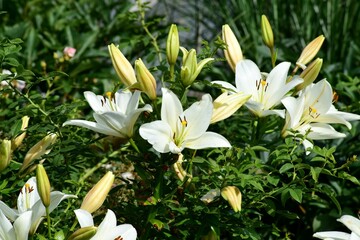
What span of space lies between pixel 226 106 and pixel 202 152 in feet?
1.32

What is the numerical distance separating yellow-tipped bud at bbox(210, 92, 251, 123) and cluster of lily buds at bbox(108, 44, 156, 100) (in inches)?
4.9

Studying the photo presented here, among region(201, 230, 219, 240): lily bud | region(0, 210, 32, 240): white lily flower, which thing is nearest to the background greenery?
region(201, 230, 219, 240): lily bud

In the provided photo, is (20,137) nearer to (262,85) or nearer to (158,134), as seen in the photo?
(158,134)

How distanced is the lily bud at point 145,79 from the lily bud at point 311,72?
0.34 meters

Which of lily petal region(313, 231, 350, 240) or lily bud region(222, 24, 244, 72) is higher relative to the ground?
lily bud region(222, 24, 244, 72)

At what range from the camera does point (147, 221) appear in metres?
1.52

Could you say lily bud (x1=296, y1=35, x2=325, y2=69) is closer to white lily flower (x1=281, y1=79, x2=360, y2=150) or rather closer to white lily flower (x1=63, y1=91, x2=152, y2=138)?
white lily flower (x1=281, y1=79, x2=360, y2=150)

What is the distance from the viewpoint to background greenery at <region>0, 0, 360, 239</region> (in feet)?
5.20

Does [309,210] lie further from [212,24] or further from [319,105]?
[212,24]

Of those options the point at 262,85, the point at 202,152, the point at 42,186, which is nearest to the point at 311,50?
the point at 262,85

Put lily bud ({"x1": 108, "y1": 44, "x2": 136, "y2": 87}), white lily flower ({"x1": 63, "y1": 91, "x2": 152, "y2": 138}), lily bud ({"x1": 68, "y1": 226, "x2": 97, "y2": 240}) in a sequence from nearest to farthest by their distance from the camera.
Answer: lily bud ({"x1": 68, "y1": 226, "x2": 97, "y2": 240}), white lily flower ({"x1": 63, "y1": 91, "x2": 152, "y2": 138}), lily bud ({"x1": 108, "y1": 44, "x2": 136, "y2": 87})

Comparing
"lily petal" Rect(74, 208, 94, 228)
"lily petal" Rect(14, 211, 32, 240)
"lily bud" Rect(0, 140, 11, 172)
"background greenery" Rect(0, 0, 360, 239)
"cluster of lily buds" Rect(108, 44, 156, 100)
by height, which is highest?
"cluster of lily buds" Rect(108, 44, 156, 100)

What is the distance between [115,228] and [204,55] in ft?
1.59

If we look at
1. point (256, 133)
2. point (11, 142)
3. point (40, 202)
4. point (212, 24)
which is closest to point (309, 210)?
point (256, 133)
